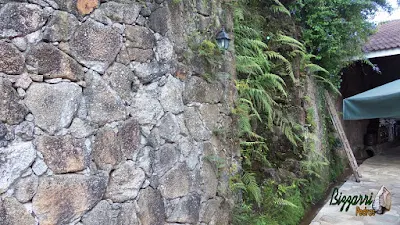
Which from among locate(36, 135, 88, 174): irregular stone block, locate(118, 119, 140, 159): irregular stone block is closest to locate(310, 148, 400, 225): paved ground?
locate(118, 119, 140, 159): irregular stone block

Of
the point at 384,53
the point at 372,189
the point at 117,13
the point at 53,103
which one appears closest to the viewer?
the point at 53,103

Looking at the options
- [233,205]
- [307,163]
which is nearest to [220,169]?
[233,205]

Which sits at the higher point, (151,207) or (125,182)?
(125,182)

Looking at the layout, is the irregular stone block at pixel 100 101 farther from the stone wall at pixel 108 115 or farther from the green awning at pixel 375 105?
the green awning at pixel 375 105

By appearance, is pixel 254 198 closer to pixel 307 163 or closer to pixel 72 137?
pixel 307 163

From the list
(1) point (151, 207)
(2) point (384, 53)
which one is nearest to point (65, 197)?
(1) point (151, 207)

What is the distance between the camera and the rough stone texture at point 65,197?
74.3 inches

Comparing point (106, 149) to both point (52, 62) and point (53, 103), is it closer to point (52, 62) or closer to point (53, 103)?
point (53, 103)

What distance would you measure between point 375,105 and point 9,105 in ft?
→ 10.5

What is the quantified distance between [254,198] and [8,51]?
10.3 ft

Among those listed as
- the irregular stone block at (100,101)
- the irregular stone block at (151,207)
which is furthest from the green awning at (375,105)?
the irregular stone block at (100,101)

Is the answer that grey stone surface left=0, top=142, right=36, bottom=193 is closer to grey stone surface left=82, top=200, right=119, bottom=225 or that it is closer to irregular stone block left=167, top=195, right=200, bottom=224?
grey stone surface left=82, top=200, right=119, bottom=225

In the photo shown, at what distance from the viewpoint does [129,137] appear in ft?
7.79

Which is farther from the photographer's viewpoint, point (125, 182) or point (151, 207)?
point (151, 207)
